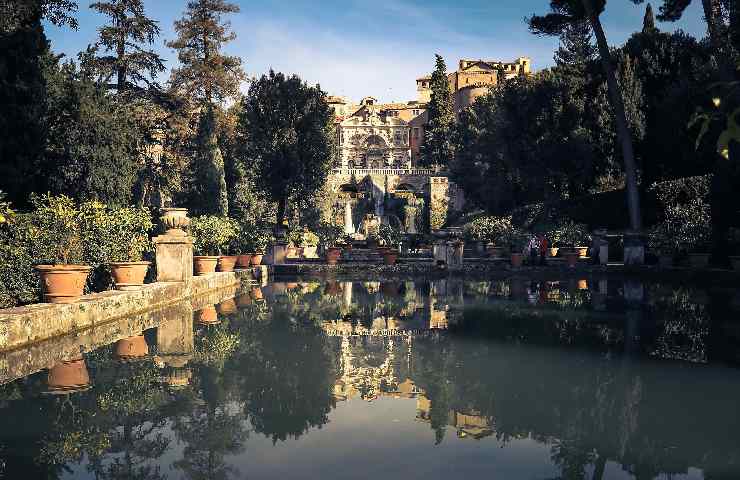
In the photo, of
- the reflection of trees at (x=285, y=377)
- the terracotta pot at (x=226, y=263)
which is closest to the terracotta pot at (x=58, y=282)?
the reflection of trees at (x=285, y=377)

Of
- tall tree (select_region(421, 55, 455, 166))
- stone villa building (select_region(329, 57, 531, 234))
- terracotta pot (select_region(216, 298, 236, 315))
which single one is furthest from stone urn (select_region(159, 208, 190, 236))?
tall tree (select_region(421, 55, 455, 166))

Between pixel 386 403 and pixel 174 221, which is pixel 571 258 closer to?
pixel 174 221

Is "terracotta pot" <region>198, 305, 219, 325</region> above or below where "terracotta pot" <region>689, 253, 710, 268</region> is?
below

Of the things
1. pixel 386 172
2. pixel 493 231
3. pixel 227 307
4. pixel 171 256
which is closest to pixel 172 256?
pixel 171 256

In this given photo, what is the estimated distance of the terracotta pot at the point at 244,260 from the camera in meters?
21.0

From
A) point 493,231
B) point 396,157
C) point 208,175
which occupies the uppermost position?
point 396,157

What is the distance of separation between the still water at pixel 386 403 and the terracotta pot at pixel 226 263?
27.4 ft

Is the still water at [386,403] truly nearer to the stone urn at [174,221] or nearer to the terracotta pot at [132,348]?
the terracotta pot at [132,348]

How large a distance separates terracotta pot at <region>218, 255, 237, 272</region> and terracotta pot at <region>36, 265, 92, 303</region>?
8.60 metres

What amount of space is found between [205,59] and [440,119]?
36.9 metres

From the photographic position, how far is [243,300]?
14.2 m

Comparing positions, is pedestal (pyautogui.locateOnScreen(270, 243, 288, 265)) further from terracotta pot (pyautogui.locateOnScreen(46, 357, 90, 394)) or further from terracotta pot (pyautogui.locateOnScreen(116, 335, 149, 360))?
terracotta pot (pyautogui.locateOnScreen(46, 357, 90, 394))

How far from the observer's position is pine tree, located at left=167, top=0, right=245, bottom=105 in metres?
39.2

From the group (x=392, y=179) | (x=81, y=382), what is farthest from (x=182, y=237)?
(x=392, y=179)
